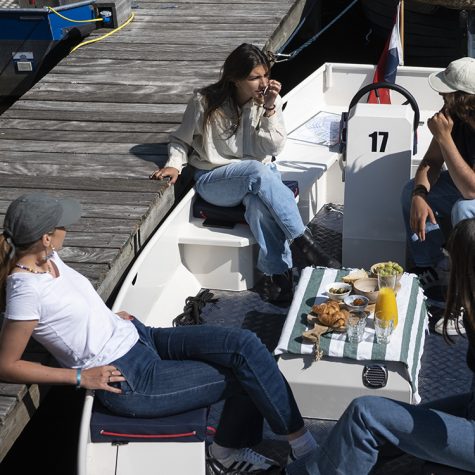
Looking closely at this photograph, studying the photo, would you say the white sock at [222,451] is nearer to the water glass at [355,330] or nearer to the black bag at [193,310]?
the water glass at [355,330]

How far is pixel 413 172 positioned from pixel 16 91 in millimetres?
3490

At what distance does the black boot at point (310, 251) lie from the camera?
391 centimetres

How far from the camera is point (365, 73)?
5.46 meters

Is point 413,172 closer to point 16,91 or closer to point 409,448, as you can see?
point 409,448

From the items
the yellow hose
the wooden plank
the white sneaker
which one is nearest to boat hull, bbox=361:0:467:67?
the yellow hose

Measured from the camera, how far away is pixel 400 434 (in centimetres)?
251

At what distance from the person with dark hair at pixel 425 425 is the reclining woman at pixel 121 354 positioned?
333mm

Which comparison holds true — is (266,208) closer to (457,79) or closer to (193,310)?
(193,310)

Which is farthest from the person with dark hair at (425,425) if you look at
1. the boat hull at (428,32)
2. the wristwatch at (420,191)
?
the boat hull at (428,32)

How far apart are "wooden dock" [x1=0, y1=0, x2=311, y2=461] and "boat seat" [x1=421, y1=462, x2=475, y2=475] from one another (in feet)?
4.15

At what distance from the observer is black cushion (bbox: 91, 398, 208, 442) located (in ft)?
8.91

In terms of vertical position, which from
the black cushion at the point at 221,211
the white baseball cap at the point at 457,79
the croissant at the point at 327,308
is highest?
the white baseball cap at the point at 457,79

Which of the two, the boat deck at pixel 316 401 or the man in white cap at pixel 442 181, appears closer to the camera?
the boat deck at pixel 316 401

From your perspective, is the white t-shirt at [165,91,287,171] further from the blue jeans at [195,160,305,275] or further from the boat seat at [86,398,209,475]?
the boat seat at [86,398,209,475]
